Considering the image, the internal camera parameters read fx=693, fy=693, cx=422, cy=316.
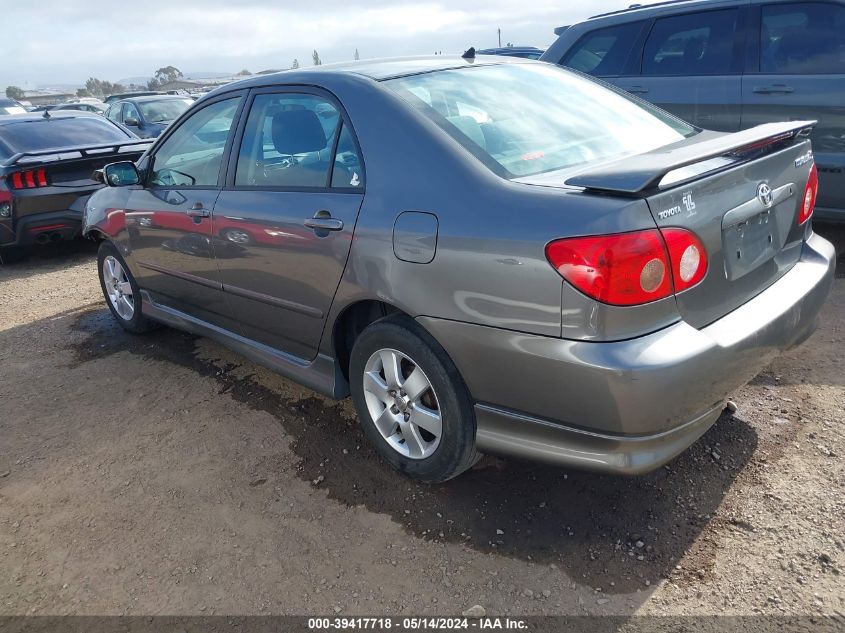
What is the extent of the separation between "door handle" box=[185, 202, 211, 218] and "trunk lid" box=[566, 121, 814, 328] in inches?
80.2

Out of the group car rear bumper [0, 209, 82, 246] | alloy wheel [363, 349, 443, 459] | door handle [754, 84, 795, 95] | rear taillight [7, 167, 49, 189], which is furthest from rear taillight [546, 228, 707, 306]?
rear taillight [7, 167, 49, 189]

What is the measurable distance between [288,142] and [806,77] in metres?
3.66

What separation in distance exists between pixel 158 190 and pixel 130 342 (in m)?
1.30

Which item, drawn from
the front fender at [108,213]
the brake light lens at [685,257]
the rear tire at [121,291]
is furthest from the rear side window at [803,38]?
the rear tire at [121,291]

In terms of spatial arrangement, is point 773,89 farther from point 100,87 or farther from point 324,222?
point 100,87

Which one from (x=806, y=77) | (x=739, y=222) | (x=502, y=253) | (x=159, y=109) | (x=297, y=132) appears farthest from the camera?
(x=159, y=109)

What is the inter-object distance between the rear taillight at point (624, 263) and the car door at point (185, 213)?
6.97 ft

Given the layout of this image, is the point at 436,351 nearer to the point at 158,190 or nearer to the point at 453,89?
the point at 453,89

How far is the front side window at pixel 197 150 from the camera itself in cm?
363

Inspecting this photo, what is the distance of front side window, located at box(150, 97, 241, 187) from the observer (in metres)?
3.63

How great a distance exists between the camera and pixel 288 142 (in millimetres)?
3236

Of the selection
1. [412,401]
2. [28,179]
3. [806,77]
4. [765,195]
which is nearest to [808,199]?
[765,195]

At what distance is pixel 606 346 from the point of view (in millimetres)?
2125

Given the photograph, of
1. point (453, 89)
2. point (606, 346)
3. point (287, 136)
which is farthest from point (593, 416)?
point (287, 136)
